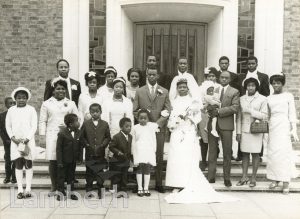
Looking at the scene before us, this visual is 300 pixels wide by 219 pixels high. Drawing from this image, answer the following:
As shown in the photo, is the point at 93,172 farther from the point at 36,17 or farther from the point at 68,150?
the point at 36,17

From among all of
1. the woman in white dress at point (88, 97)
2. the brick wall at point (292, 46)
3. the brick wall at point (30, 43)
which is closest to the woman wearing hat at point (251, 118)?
the woman in white dress at point (88, 97)

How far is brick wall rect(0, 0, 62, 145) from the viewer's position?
31.7 feet

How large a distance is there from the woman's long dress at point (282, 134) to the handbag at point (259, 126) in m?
0.17

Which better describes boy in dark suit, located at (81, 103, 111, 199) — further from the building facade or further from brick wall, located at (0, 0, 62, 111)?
brick wall, located at (0, 0, 62, 111)

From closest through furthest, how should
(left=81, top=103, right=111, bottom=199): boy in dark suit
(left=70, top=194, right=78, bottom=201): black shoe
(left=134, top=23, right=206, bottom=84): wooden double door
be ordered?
1. (left=70, top=194, right=78, bottom=201): black shoe
2. (left=81, top=103, right=111, bottom=199): boy in dark suit
3. (left=134, top=23, right=206, bottom=84): wooden double door

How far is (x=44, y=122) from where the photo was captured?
690 centimetres

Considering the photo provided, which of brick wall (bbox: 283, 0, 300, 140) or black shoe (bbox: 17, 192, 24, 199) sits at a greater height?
brick wall (bbox: 283, 0, 300, 140)

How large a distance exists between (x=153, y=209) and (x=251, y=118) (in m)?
2.33

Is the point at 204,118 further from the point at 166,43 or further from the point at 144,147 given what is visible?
the point at 166,43

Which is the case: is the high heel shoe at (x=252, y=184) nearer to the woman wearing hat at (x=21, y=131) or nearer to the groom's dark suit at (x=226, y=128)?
the groom's dark suit at (x=226, y=128)

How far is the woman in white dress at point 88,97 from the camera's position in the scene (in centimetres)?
732

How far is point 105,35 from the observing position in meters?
9.90

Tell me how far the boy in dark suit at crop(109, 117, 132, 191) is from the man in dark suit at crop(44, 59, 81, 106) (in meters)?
1.23

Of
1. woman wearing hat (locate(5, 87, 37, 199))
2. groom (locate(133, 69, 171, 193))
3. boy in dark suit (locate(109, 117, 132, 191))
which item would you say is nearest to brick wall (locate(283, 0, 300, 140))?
groom (locate(133, 69, 171, 193))
